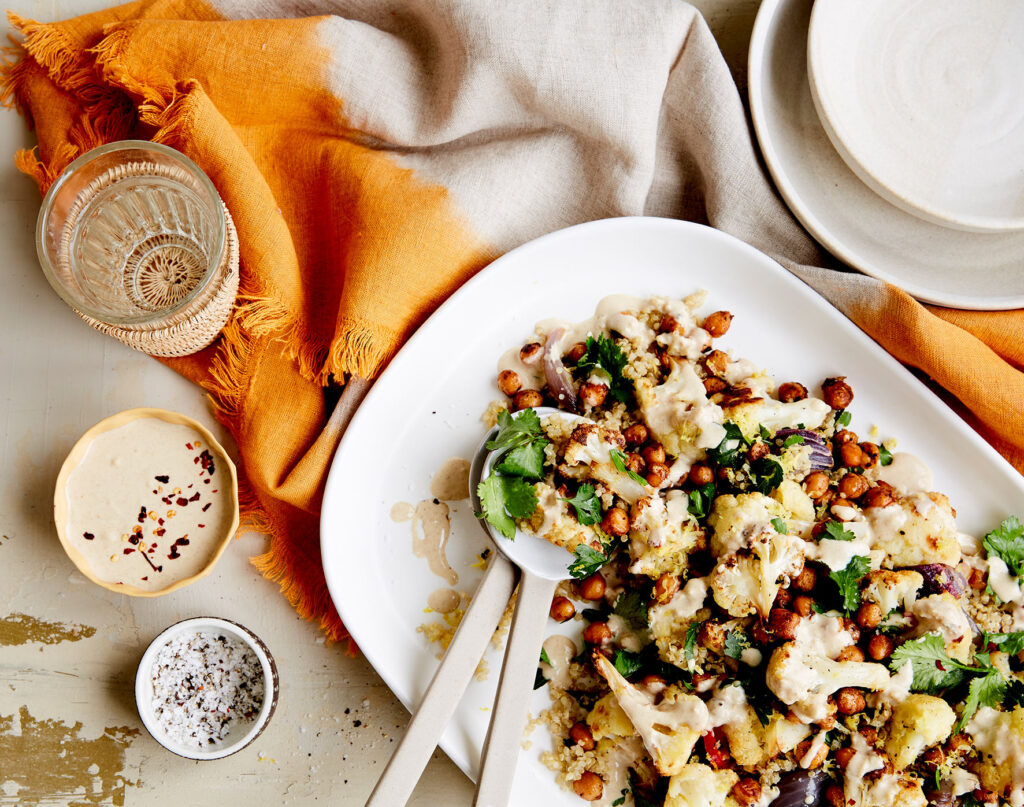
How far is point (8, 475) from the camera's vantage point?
2.39 m

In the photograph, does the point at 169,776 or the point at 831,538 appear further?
the point at 169,776

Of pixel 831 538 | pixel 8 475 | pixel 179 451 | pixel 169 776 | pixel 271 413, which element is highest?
pixel 831 538

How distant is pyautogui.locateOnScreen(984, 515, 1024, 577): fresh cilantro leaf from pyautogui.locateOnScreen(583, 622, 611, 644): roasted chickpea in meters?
1.12

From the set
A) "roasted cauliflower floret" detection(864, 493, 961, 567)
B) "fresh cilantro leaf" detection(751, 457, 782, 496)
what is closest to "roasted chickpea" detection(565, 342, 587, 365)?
"fresh cilantro leaf" detection(751, 457, 782, 496)

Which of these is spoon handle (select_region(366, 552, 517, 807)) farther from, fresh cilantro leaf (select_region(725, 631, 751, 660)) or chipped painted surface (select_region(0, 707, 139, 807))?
chipped painted surface (select_region(0, 707, 139, 807))

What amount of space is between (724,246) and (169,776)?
2.33 m

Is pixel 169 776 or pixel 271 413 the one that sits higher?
pixel 271 413

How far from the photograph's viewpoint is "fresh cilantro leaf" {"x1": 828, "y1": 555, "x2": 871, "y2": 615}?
200 cm

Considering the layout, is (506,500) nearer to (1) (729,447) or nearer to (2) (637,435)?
(2) (637,435)

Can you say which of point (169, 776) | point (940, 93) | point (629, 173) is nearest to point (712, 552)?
point (629, 173)

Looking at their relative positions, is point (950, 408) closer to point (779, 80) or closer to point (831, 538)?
point (831, 538)

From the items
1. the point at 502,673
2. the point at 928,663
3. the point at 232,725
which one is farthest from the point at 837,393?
the point at 232,725

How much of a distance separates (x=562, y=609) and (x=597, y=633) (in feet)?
0.38

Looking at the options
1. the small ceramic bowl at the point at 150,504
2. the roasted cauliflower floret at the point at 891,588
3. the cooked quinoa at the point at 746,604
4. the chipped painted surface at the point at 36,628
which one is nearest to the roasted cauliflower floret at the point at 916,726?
the cooked quinoa at the point at 746,604
